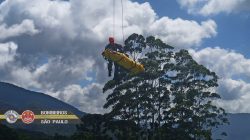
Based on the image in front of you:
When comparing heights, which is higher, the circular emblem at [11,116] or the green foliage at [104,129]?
the circular emblem at [11,116]

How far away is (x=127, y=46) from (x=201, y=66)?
10917 mm

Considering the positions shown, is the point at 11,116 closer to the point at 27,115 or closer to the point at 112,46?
the point at 27,115

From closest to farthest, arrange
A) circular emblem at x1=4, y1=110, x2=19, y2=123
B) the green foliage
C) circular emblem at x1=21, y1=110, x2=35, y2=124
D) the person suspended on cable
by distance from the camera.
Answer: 1. the person suspended on cable
2. the green foliage
3. circular emblem at x1=4, y1=110, x2=19, y2=123
4. circular emblem at x1=21, y1=110, x2=35, y2=124

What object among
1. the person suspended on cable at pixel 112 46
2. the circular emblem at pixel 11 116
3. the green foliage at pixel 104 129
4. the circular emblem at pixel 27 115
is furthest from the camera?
the circular emblem at pixel 27 115

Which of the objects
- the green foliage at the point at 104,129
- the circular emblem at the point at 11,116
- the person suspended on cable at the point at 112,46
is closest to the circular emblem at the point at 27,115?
the circular emblem at the point at 11,116

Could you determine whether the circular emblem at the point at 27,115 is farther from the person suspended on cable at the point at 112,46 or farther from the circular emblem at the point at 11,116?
the person suspended on cable at the point at 112,46

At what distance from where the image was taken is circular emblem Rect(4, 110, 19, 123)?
75.2 meters

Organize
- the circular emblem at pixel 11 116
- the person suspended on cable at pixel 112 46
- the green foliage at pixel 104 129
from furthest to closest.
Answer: the circular emblem at pixel 11 116 → the green foliage at pixel 104 129 → the person suspended on cable at pixel 112 46

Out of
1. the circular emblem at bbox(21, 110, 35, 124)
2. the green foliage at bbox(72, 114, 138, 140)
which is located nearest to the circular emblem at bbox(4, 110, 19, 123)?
the circular emblem at bbox(21, 110, 35, 124)

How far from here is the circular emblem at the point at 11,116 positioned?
75.2 m

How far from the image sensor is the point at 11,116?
7944 cm

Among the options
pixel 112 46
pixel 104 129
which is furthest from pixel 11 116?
pixel 112 46

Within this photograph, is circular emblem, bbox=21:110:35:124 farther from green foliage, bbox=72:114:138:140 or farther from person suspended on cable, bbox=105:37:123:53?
person suspended on cable, bbox=105:37:123:53

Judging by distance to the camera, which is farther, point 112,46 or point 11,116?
point 11,116
